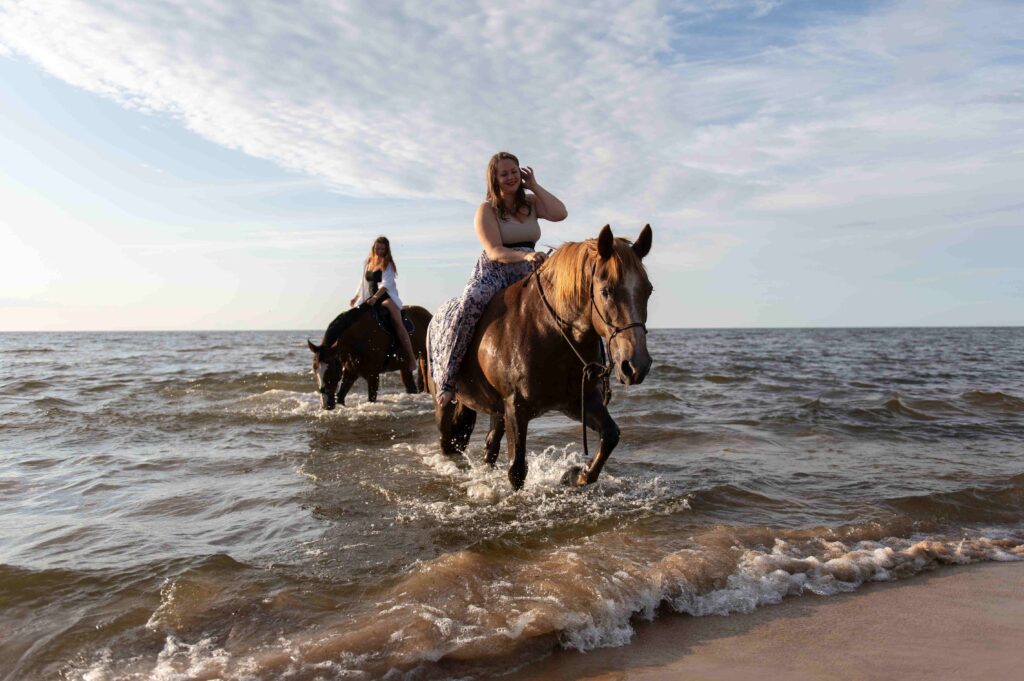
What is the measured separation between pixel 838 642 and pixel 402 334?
31.9 ft

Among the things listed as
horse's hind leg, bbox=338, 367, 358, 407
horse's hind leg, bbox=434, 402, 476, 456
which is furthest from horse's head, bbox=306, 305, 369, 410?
horse's hind leg, bbox=434, 402, 476, 456

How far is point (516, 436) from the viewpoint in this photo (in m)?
5.33

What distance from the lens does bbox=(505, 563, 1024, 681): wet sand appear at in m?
3.03

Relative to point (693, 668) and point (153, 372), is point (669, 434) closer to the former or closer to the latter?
point (693, 668)

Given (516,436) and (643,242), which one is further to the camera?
(516,436)

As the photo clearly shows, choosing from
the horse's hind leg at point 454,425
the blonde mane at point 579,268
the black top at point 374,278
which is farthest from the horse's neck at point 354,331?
the blonde mane at point 579,268

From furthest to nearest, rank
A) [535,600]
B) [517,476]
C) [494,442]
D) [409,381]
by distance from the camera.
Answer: [409,381]
[494,442]
[517,476]
[535,600]

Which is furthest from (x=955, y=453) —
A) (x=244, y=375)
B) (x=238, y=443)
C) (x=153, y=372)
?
(x=153, y=372)

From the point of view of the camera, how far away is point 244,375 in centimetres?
1955

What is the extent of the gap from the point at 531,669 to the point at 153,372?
73.4 ft

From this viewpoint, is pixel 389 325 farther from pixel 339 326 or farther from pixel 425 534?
pixel 425 534

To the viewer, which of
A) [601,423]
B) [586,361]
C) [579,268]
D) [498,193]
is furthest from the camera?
[498,193]

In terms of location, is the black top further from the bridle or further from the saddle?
the bridle

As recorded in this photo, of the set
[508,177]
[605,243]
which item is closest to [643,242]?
[605,243]
